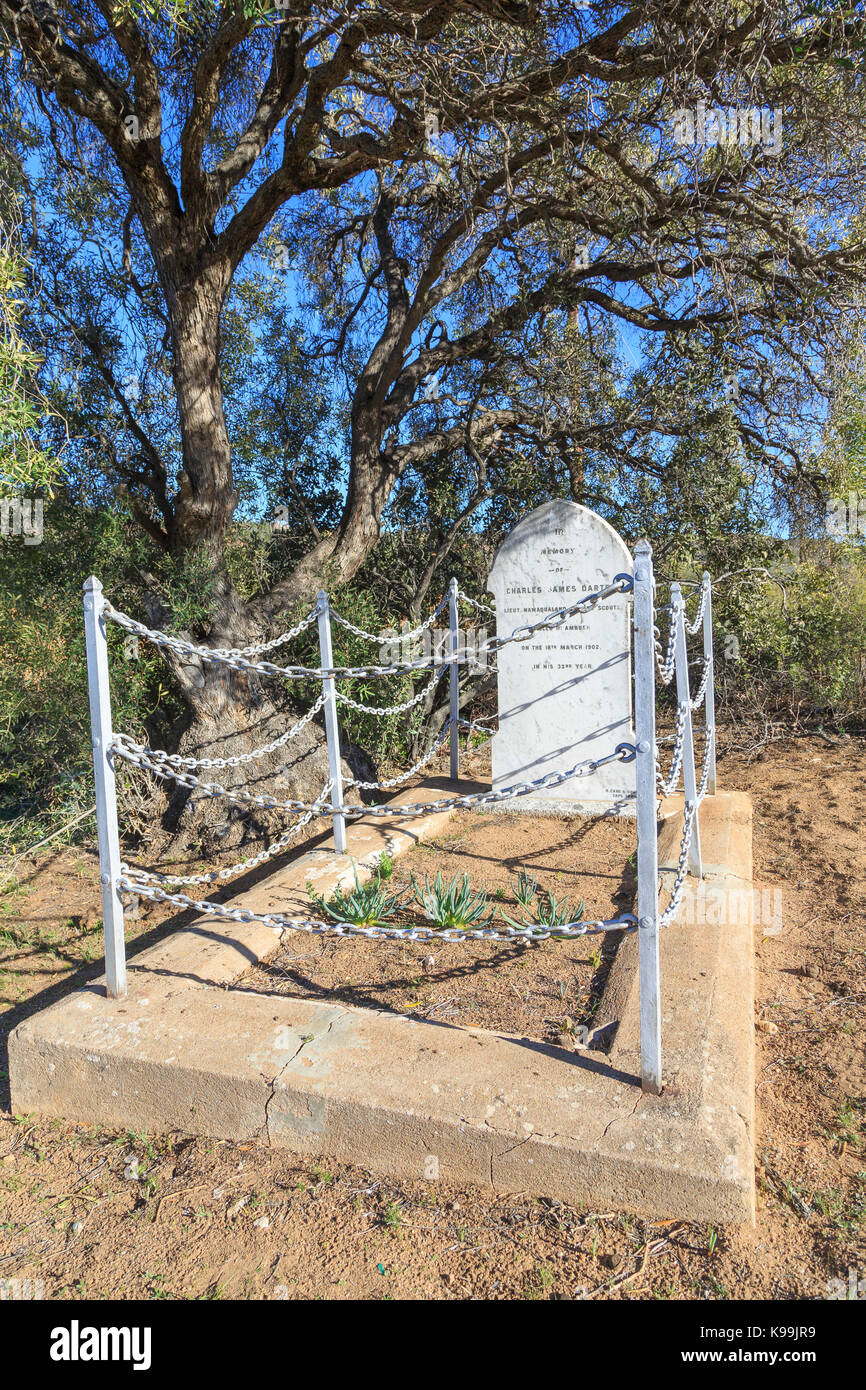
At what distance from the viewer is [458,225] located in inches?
265

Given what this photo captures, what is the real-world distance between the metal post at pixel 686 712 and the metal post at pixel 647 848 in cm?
122

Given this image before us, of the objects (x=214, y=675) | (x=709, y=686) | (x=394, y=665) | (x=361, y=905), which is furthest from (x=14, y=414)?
(x=709, y=686)

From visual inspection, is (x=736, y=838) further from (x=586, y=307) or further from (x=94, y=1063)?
(x=586, y=307)

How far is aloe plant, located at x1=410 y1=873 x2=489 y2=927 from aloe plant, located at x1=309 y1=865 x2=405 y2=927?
0.19 meters

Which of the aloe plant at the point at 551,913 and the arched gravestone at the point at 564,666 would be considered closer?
the aloe plant at the point at 551,913

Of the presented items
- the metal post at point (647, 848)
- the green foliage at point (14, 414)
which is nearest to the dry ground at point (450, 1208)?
the metal post at point (647, 848)

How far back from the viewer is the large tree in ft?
17.8

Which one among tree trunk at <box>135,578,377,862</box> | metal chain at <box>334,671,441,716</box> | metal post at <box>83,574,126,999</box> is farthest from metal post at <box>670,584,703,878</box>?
tree trunk at <box>135,578,377,862</box>

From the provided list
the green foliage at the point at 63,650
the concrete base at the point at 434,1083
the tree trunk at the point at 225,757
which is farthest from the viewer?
the tree trunk at the point at 225,757

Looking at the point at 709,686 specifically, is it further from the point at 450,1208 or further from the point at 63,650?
the point at 63,650

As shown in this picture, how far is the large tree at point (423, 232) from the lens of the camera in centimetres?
543

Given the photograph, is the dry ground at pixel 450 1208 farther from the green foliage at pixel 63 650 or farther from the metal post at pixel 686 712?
the green foliage at pixel 63 650

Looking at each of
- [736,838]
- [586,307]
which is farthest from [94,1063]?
[586,307]

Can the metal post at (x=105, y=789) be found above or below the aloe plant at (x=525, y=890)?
above
